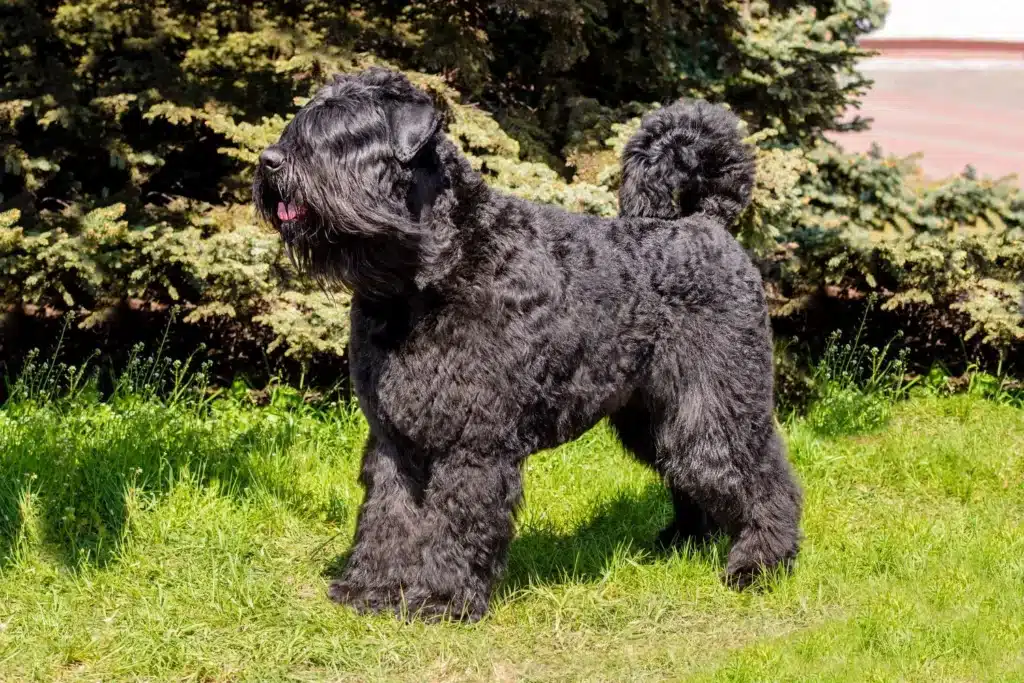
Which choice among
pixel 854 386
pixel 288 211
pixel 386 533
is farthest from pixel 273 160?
pixel 854 386

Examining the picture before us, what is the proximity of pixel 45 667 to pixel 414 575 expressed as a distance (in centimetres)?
123

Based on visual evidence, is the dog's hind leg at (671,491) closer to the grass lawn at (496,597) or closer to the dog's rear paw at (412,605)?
the grass lawn at (496,597)

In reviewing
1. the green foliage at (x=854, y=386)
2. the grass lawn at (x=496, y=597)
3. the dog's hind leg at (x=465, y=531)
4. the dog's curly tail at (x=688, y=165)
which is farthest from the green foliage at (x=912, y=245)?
the dog's hind leg at (x=465, y=531)

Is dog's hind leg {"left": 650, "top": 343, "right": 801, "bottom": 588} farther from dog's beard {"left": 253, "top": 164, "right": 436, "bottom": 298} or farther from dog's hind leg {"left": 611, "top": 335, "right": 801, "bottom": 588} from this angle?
dog's beard {"left": 253, "top": 164, "right": 436, "bottom": 298}

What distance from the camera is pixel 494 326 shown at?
363 centimetres

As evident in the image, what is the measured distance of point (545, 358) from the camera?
3.72 m

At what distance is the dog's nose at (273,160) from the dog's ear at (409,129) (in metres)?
0.36

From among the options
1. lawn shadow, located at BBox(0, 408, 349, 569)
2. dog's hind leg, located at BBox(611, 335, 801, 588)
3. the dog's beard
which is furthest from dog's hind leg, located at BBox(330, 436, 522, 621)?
lawn shadow, located at BBox(0, 408, 349, 569)

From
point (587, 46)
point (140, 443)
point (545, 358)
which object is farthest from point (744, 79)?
point (140, 443)

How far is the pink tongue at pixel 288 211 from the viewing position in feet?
11.2

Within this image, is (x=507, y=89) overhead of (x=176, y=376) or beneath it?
overhead

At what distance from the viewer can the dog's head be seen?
3361mm

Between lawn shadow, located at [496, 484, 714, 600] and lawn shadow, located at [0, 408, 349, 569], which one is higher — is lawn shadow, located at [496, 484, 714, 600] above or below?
below

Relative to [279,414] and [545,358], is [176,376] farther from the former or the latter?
[545,358]
